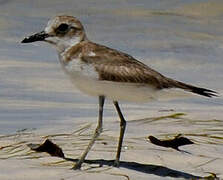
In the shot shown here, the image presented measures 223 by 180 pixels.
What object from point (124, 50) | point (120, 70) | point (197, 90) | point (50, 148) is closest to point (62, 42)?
point (120, 70)

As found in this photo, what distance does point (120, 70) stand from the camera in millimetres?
6000

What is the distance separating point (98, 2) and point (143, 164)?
347 inches

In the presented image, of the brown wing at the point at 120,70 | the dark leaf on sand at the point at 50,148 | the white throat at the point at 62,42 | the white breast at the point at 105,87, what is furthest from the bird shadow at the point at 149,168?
the white throat at the point at 62,42

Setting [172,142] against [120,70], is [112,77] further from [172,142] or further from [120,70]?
[172,142]

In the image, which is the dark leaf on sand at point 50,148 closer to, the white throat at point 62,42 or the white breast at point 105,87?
the white breast at point 105,87

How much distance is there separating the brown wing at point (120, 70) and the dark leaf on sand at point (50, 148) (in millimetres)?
813

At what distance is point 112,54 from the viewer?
20.1 feet

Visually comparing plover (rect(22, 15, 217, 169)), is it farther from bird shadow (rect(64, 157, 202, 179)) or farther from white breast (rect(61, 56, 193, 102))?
bird shadow (rect(64, 157, 202, 179))

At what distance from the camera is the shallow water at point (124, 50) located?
8.20 meters

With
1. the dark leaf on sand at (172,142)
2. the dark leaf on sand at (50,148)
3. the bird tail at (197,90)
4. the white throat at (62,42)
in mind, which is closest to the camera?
the bird tail at (197,90)

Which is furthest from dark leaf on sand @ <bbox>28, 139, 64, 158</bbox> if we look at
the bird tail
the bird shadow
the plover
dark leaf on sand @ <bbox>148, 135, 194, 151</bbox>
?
the bird tail

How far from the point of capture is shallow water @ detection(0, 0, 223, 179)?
26.9 feet

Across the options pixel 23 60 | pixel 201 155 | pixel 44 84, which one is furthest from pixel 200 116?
pixel 23 60

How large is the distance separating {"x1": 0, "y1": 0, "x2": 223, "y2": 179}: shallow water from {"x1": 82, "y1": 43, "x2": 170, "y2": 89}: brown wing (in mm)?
1395
